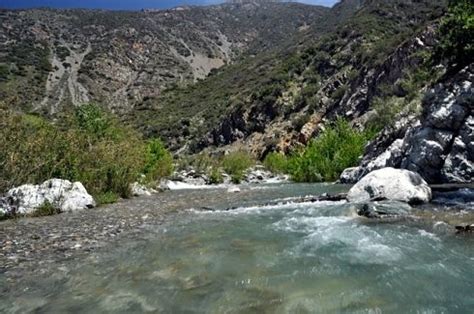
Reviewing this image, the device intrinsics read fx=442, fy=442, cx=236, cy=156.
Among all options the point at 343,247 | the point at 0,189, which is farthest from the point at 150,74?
the point at 343,247

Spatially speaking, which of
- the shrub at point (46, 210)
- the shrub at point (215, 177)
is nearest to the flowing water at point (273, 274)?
the shrub at point (46, 210)

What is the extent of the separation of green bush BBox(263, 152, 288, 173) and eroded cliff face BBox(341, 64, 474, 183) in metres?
27.9

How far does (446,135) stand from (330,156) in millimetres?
20945

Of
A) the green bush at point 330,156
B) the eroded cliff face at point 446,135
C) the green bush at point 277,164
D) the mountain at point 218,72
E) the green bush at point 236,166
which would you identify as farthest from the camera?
the mountain at point 218,72

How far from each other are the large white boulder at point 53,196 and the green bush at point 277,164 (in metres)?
33.6

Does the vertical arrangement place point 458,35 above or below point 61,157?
above

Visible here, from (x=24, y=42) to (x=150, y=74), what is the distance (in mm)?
44534

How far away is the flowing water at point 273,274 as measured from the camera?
23.0ft

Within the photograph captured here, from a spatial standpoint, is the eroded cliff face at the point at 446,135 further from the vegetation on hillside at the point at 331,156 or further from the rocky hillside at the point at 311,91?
the rocky hillside at the point at 311,91

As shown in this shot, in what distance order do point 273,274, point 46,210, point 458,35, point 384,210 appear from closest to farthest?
point 273,274 < point 384,210 < point 46,210 < point 458,35

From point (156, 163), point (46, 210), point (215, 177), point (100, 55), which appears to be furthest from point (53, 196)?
point (100, 55)

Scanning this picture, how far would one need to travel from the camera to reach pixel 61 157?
24.5 m

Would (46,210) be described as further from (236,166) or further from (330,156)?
(236,166)

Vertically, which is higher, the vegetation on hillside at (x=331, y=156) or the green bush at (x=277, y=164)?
the vegetation on hillside at (x=331, y=156)
